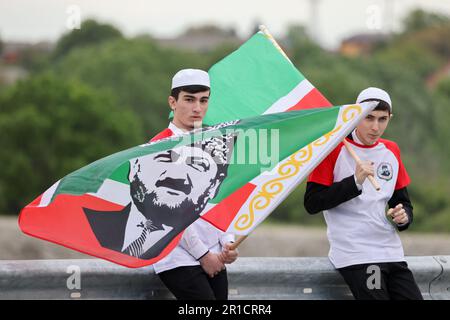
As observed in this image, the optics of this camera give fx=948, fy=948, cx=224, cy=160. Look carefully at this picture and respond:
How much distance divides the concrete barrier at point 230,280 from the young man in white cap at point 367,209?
0.48 feet

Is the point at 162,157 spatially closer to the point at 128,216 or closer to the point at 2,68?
the point at 128,216

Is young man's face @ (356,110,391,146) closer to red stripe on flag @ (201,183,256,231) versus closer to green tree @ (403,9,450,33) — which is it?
red stripe on flag @ (201,183,256,231)

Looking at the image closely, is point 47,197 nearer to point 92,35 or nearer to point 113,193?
point 113,193

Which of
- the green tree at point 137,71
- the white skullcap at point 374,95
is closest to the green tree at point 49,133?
the green tree at point 137,71

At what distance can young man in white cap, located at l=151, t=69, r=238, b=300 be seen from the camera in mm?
4902

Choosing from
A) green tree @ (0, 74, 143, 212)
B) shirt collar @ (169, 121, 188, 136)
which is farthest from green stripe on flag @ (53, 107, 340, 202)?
green tree @ (0, 74, 143, 212)

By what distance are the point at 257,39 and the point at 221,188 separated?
130 centimetres

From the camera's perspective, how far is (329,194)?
5152 mm

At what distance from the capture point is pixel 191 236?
16.4ft

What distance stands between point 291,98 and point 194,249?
3.74 feet

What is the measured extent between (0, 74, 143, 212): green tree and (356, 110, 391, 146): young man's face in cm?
3537

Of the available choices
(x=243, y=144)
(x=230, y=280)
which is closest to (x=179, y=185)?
(x=243, y=144)

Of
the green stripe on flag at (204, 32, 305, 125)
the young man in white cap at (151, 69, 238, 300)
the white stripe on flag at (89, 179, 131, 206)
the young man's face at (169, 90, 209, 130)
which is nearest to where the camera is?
the white stripe on flag at (89, 179, 131, 206)
